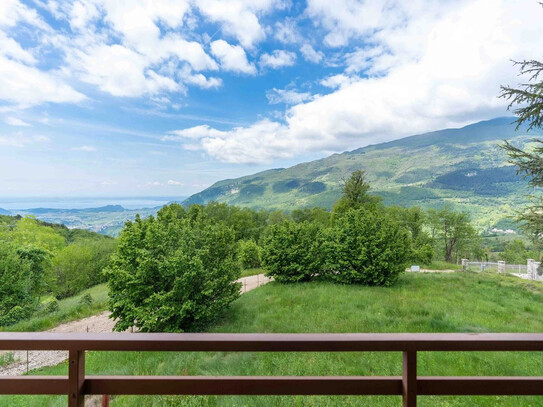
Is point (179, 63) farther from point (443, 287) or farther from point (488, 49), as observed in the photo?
point (443, 287)

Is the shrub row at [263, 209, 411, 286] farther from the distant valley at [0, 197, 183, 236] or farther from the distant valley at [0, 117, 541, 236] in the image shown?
the distant valley at [0, 117, 541, 236]

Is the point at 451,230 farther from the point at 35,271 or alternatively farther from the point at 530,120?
the point at 35,271

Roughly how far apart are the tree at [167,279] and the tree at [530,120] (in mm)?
9473

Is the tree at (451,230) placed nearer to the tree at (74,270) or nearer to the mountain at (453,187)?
the mountain at (453,187)

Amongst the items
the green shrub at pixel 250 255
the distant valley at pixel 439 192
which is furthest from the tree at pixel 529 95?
the distant valley at pixel 439 192

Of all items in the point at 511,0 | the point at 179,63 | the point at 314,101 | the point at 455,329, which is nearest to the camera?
the point at 455,329

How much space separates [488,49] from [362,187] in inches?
457

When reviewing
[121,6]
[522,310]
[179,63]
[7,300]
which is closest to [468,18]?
[522,310]

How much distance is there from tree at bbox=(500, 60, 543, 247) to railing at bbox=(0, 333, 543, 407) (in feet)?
29.6

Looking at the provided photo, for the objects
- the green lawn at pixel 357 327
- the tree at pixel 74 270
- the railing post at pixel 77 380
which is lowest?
the tree at pixel 74 270

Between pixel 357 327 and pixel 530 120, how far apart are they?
8.43 m

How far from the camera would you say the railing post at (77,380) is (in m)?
1.02

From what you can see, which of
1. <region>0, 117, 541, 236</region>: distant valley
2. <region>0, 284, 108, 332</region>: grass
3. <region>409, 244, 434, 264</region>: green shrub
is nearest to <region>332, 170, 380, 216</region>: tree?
<region>409, 244, 434, 264</region>: green shrub

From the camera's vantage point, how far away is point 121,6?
339 inches
